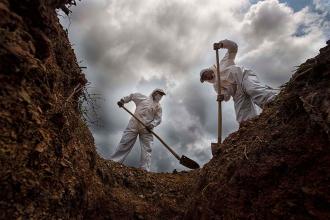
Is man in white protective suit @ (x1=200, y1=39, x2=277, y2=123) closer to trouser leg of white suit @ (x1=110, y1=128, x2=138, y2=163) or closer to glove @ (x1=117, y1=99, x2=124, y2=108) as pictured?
trouser leg of white suit @ (x1=110, y1=128, x2=138, y2=163)

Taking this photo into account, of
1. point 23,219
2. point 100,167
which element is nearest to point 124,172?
point 100,167

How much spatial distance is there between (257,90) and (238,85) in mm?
651

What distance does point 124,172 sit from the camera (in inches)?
295

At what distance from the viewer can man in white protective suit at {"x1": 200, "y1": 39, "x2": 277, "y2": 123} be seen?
6.43 meters

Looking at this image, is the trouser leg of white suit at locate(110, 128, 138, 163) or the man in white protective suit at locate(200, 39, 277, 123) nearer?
the man in white protective suit at locate(200, 39, 277, 123)

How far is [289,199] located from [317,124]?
71 cm

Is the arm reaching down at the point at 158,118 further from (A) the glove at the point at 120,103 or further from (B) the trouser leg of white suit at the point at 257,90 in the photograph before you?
(B) the trouser leg of white suit at the point at 257,90

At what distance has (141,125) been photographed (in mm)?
10148

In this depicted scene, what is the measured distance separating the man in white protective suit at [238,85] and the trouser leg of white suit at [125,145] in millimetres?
3070

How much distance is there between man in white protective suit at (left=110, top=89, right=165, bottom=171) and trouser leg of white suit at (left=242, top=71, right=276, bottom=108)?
4000 mm

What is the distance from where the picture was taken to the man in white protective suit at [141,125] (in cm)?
981

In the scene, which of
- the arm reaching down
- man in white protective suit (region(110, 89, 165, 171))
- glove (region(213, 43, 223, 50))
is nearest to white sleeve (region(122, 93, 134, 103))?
man in white protective suit (region(110, 89, 165, 171))

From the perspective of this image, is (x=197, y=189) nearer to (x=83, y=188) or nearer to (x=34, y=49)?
(x=83, y=188)

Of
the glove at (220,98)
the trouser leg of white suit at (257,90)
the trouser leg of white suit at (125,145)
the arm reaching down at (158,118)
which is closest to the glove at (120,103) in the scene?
the trouser leg of white suit at (125,145)
